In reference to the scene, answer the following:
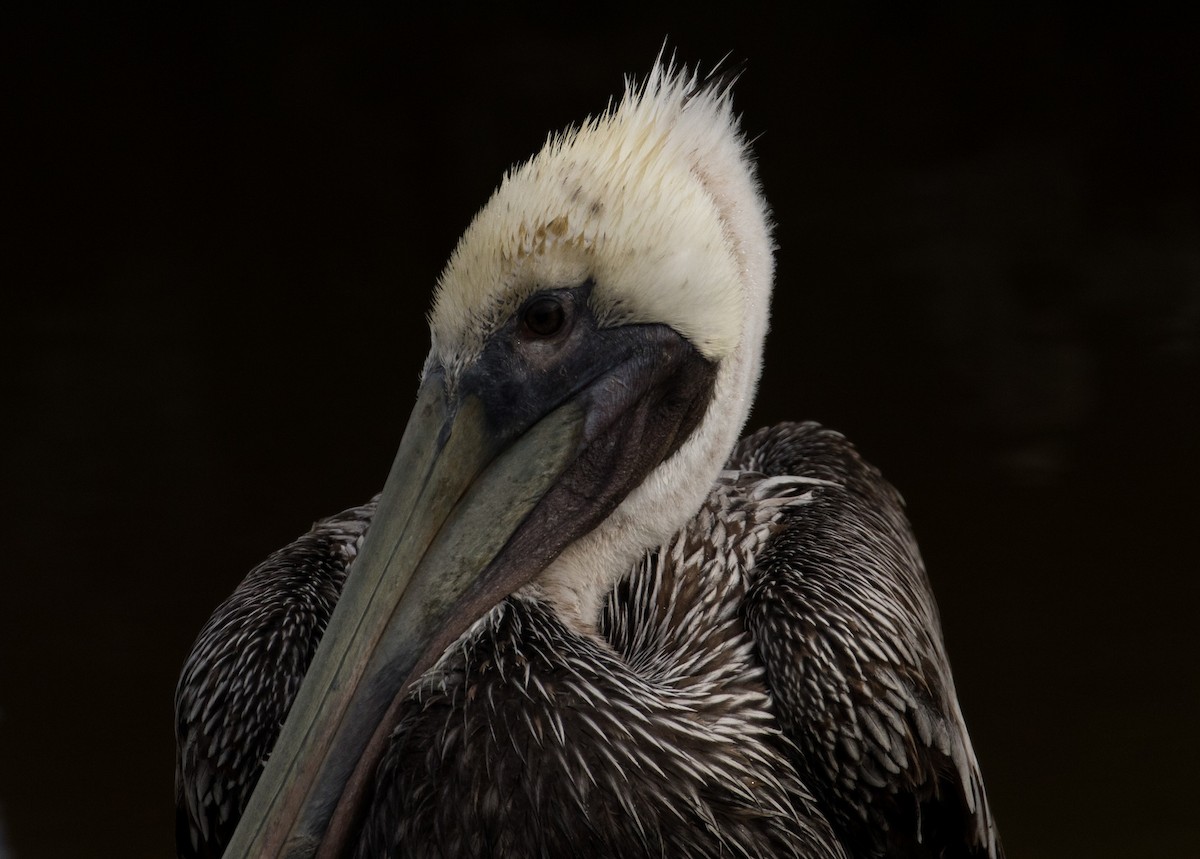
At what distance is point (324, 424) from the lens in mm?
5426

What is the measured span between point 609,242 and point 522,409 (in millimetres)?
265

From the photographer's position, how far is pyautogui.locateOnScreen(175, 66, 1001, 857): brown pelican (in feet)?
6.51

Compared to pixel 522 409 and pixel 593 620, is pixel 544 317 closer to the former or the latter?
pixel 522 409

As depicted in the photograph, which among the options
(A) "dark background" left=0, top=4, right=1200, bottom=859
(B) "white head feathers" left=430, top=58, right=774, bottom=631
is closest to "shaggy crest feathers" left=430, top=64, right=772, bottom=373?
(B) "white head feathers" left=430, top=58, right=774, bottom=631

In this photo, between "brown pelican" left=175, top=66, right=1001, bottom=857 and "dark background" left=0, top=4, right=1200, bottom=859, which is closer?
"brown pelican" left=175, top=66, right=1001, bottom=857

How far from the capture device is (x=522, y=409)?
208cm

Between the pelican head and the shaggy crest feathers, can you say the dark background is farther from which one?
the shaggy crest feathers

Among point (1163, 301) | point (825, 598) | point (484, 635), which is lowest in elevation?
point (484, 635)

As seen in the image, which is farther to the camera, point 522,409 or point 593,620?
point 593,620

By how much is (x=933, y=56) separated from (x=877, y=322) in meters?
2.43

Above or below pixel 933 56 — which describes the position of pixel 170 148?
below

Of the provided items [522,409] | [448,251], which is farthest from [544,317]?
[448,251]

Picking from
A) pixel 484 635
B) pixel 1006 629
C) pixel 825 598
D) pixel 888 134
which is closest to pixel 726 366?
pixel 825 598

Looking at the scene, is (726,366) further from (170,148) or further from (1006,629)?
(170,148)
